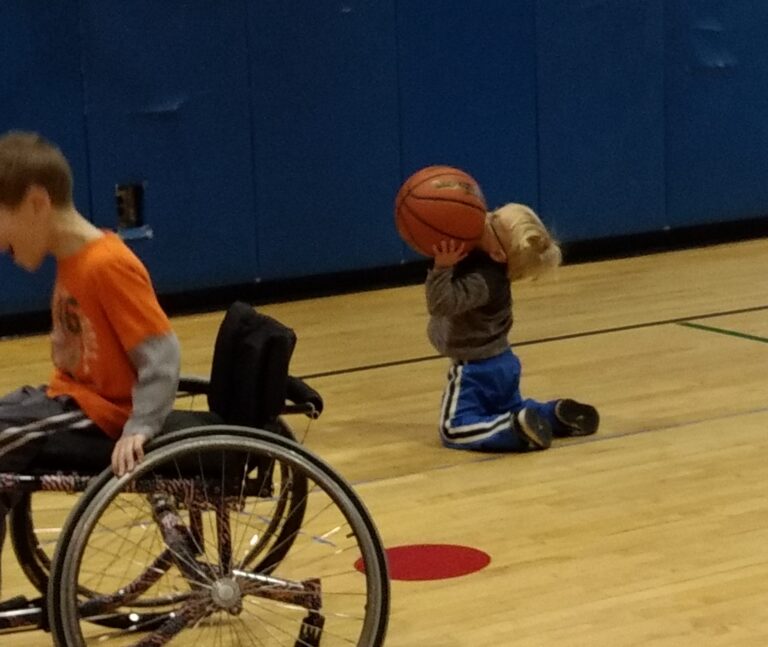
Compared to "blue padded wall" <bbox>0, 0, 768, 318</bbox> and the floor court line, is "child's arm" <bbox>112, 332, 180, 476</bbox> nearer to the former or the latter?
the floor court line

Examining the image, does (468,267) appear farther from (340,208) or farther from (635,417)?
(340,208)

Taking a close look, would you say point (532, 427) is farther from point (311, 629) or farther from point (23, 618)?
point (23, 618)

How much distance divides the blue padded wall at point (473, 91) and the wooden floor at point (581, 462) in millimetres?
586

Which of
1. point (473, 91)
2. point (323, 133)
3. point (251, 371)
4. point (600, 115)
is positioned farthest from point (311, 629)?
point (600, 115)

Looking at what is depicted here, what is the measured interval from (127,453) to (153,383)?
0.15 metres

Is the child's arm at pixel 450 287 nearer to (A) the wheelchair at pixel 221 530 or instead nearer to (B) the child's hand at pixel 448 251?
(B) the child's hand at pixel 448 251

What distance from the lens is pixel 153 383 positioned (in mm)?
2668

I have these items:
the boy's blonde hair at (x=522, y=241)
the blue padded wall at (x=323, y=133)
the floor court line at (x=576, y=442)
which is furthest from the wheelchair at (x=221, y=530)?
the blue padded wall at (x=323, y=133)

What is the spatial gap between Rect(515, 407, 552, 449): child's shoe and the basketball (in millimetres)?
479

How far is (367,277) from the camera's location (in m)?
6.89

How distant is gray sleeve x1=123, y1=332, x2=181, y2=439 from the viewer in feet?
8.66

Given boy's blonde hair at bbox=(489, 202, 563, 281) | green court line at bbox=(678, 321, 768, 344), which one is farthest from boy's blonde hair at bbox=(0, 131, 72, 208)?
green court line at bbox=(678, 321, 768, 344)

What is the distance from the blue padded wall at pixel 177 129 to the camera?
245 inches

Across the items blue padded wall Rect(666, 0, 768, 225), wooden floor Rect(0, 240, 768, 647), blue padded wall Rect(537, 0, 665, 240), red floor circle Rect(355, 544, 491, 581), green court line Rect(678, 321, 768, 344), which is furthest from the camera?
blue padded wall Rect(666, 0, 768, 225)
